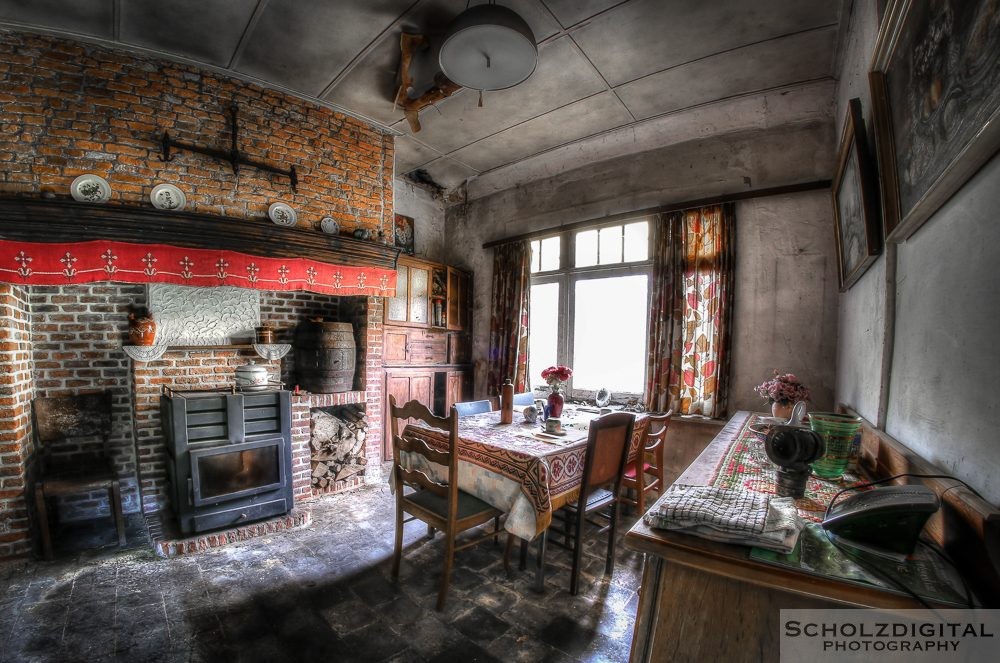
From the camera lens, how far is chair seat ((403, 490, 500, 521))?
226 centimetres

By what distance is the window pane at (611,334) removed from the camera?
4.29 m

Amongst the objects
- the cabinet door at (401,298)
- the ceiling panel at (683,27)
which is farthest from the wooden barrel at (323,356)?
the ceiling panel at (683,27)

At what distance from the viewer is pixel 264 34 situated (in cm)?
288

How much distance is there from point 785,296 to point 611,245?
1.72 meters

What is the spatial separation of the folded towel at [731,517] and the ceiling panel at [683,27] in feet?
9.39

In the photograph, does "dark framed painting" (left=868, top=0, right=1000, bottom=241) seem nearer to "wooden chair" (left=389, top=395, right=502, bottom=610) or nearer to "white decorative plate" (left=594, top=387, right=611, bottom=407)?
"wooden chair" (left=389, top=395, right=502, bottom=610)

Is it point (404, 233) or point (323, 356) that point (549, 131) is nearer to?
point (404, 233)

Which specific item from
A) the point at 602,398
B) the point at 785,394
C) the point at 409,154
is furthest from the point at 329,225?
the point at 785,394

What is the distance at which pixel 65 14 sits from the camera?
2629 millimetres

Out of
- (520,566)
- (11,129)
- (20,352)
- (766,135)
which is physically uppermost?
(766,135)

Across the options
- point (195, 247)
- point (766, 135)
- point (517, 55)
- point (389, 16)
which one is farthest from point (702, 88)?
point (195, 247)

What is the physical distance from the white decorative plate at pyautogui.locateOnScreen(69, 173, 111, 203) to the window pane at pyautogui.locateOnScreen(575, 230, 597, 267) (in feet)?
13.6

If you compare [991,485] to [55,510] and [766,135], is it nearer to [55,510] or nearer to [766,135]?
[766,135]

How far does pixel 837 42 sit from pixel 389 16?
120 inches
